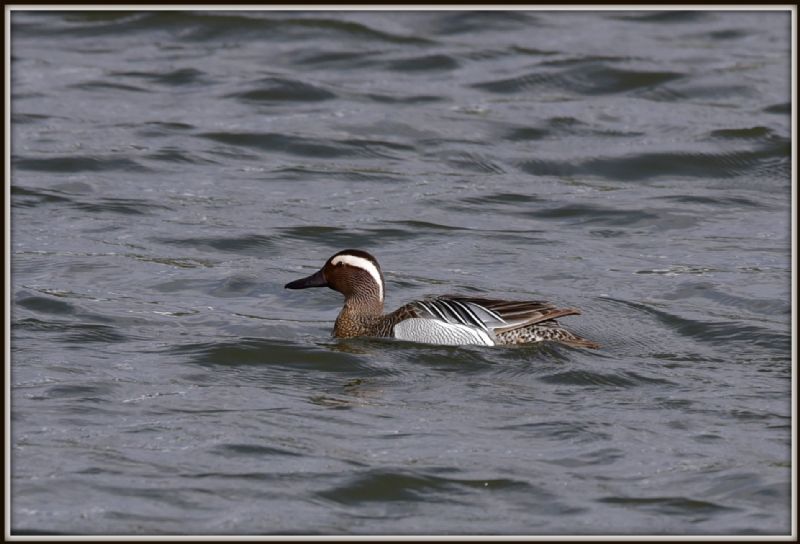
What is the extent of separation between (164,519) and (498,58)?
43.4 feet

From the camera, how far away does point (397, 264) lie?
39.8ft

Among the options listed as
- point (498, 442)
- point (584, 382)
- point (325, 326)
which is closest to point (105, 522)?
point (498, 442)

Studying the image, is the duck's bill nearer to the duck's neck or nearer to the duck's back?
the duck's neck

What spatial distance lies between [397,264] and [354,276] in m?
1.90

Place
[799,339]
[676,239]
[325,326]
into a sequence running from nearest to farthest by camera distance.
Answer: [799,339], [325,326], [676,239]

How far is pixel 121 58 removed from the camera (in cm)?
1928

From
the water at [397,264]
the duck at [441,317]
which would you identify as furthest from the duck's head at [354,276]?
the water at [397,264]

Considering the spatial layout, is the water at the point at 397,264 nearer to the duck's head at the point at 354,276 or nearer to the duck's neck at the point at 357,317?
the duck's neck at the point at 357,317

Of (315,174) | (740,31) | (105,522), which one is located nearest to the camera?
(105,522)

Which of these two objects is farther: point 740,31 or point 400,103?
point 740,31

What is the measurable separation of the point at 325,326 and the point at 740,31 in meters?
11.9

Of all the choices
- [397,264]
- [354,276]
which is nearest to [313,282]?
[354,276]

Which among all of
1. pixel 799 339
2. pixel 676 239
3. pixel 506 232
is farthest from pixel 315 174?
pixel 799 339

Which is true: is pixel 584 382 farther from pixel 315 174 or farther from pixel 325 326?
pixel 315 174
